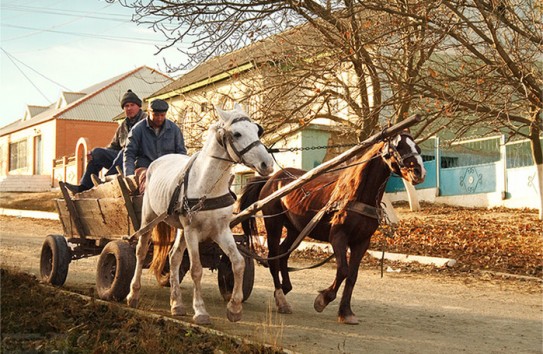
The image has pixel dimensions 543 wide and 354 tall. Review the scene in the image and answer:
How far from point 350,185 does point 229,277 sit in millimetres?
2198

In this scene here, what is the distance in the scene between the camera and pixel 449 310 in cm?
941

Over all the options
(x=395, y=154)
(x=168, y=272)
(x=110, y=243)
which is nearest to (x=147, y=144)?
(x=110, y=243)

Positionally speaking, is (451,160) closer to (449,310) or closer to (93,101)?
(449,310)

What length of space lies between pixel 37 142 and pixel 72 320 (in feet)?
163

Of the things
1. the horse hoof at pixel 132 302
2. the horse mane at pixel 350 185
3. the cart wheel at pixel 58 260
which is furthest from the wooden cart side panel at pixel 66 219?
the horse mane at pixel 350 185

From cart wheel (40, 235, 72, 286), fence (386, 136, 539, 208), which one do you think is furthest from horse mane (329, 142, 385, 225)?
fence (386, 136, 539, 208)

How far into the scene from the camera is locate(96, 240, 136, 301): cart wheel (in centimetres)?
838

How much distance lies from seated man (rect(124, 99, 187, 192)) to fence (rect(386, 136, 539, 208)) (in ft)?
45.4

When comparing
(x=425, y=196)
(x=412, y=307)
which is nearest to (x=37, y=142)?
(x=425, y=196)

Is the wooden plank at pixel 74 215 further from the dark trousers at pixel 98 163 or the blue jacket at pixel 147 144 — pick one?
the blue jacket at pixel 147 144

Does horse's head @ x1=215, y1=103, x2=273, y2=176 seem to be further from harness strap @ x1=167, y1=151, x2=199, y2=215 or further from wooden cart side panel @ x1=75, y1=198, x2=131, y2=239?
wooden cart side panel @ x1=75, y1=198, x2=131, y2=239

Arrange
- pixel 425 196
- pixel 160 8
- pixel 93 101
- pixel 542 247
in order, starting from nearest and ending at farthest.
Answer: pixel 160 8
pixel 542 247
pixel 425 196
pixel 93 101

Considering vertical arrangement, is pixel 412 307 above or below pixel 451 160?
below

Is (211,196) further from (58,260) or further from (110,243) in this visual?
(58,260)
